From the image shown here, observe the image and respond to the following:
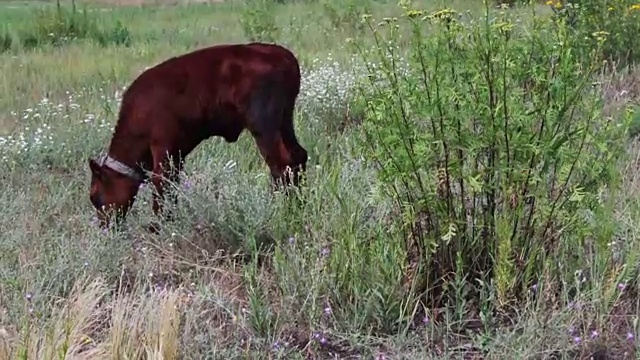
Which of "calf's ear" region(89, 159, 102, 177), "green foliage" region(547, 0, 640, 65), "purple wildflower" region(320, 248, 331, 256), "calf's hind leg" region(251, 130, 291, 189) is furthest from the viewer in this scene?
"green foliage" region(547, 0, 640, 65)

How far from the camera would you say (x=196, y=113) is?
596 cm

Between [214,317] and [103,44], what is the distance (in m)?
9.50

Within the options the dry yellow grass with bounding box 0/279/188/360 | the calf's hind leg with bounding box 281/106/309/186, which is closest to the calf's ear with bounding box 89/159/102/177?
the calf's hind leg with bounding box 281/106/309/186

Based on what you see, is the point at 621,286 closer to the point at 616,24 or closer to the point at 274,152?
the point at 274,152

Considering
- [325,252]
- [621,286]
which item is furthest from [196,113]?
[621,286]

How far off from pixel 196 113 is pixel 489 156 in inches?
97.6

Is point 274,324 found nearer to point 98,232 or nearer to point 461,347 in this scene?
point 461,347

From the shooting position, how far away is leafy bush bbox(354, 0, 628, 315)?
3914mm

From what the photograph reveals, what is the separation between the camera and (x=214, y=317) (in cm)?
423

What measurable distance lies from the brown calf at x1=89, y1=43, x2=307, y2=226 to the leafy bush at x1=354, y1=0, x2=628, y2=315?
5.52 feet

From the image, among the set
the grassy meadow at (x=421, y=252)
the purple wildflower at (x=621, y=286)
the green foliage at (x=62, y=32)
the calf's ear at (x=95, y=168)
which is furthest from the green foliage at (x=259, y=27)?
the purple wildflower at (x=621, y=286)

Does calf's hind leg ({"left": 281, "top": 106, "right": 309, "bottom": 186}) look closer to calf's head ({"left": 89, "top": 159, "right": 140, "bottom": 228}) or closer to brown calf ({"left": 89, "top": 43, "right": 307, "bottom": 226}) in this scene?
brown calf ({"left": 89, "top": 43, "right": 307, "bottom": 226})

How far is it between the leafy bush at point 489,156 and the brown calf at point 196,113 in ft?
5.52

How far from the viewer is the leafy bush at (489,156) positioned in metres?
3.91
